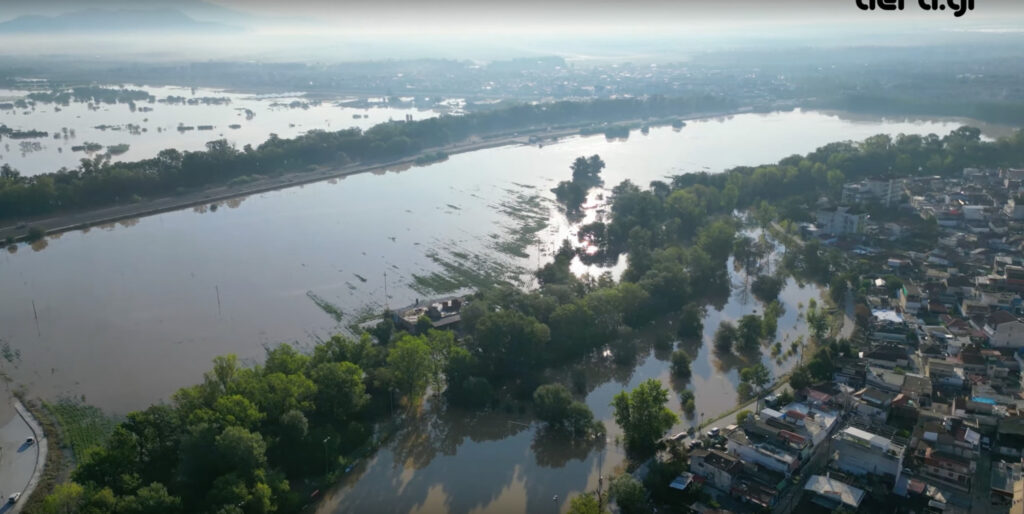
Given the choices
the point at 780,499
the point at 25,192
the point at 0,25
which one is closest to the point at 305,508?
the point at 780,499

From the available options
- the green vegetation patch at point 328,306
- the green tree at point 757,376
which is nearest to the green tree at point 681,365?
the green tree at point 757,376

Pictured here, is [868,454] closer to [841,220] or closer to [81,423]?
[81,423]

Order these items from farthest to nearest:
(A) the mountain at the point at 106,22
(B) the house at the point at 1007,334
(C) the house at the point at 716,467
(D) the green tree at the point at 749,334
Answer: (A) the mountain at the point at 106,22, (D) the green tree at the point at 749,334, (B) the house at the point at 1007,334, (C) the house at the point at 716,467

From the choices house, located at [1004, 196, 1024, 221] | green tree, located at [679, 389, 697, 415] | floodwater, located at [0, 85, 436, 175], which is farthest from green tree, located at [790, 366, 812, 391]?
floodwater, located at [0, 85, 436, 175]

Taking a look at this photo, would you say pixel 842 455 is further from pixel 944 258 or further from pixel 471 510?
pixel 944 258

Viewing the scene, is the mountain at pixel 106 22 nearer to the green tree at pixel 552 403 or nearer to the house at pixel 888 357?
the green tree at pixel 552 403

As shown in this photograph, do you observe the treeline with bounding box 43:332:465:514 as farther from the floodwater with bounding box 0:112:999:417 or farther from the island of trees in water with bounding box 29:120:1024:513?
the floodwater with bounding box 0:112:999:417
